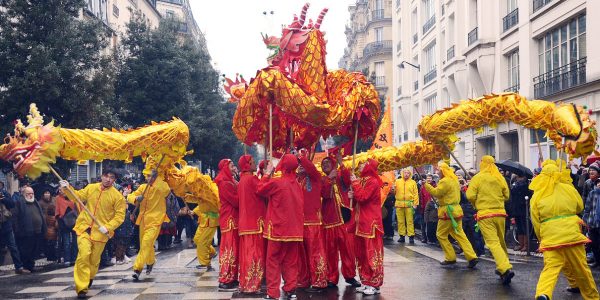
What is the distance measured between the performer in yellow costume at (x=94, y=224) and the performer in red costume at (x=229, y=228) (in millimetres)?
1557

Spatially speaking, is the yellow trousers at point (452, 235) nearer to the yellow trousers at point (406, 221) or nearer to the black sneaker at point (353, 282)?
the black sneaker at point (353, 282)

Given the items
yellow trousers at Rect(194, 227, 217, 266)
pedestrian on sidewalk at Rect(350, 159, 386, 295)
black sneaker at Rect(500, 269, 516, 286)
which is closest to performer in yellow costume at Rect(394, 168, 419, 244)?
yellow trousers at Rect(194, 227, 217, 266)

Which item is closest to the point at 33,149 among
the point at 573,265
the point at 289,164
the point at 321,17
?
the point at 289,164

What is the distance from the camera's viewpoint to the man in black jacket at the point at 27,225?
1251 cm

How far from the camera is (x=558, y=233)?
747 centimetres

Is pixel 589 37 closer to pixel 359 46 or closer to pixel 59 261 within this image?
pixel 59 261

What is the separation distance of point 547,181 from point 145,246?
5973mm

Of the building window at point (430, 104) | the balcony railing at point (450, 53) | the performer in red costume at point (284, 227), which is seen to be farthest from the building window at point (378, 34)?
the performer in red costume at point (284, 227)

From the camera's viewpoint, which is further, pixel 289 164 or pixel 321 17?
pixel 321 17

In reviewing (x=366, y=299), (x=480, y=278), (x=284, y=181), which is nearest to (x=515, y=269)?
(x=480, y=278)

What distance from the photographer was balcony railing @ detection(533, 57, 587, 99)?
19031 millimetres

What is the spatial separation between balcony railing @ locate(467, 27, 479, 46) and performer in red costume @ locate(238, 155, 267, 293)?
19820 millimetres

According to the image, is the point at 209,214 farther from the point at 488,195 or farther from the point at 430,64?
the point at 430,64

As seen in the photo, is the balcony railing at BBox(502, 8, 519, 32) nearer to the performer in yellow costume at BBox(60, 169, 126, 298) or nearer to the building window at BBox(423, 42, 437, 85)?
the building window at BBox(423, 42, 437, 85)
